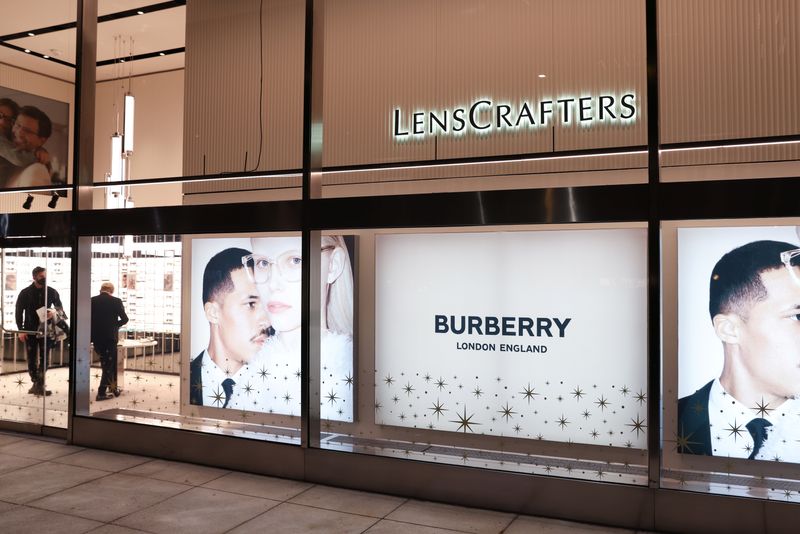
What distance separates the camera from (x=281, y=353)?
6215mm

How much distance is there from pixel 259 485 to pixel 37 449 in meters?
2.63

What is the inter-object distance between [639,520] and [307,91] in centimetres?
424

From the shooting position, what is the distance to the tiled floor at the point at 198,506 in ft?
15.0

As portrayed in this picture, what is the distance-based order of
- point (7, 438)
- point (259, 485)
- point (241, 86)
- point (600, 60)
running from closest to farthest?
point (259, 485)
point (600, 60)
point (7, 438)
point (241, 86)

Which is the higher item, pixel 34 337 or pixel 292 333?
pixel 292 333

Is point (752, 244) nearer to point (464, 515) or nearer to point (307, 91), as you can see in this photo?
point (464, 515)

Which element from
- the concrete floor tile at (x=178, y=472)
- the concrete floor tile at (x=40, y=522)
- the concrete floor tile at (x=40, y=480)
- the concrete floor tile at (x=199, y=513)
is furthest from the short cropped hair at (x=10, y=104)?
the concrete floor tile at (x=199, y=513)

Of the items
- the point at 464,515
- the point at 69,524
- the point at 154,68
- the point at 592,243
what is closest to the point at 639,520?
the point at 464,515

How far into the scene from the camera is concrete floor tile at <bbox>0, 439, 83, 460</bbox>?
6.34m

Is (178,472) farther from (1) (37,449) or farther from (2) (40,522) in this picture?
(1) (37,449)

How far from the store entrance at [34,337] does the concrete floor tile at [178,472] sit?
1.71m

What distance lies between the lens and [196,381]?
21.6 ft

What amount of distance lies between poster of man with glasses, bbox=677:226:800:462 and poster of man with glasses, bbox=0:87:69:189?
810 centimetres

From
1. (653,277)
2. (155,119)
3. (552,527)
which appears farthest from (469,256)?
(155,119)
